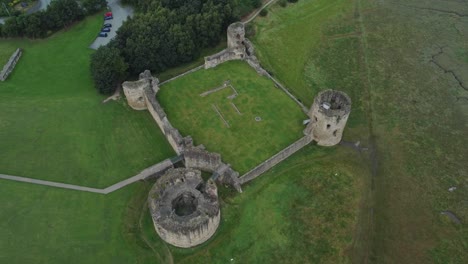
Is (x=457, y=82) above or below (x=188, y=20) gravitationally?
below

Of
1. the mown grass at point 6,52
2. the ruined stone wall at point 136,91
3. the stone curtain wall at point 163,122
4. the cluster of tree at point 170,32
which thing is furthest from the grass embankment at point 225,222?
the mown grass at point 6,52

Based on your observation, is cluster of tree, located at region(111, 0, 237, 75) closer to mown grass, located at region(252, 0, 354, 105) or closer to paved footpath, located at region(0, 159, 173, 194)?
mown grass, located at region(252, 0, 354, 105)

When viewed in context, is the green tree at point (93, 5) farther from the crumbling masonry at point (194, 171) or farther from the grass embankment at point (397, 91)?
the grass embankment at point (397, 91)

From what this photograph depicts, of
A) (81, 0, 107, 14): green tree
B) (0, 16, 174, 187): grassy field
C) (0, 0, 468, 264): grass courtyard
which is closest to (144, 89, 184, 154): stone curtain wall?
(0, 16, 174, 187): grassy field

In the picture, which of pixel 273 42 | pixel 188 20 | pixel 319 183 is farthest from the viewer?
pixel 273 42

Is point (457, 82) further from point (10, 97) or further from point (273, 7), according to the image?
point (10, 97)

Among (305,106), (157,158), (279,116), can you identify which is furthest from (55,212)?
(305,106)
